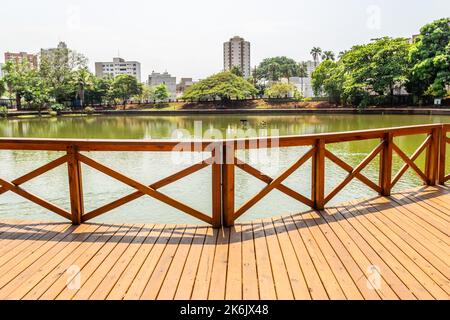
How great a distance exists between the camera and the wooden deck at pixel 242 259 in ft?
7.88

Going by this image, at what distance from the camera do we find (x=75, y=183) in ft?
12.0

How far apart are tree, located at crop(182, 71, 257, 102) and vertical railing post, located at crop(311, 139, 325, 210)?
4992 cm

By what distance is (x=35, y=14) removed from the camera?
702 centimetres

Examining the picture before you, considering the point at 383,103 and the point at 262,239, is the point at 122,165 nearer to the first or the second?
the point at 262,239

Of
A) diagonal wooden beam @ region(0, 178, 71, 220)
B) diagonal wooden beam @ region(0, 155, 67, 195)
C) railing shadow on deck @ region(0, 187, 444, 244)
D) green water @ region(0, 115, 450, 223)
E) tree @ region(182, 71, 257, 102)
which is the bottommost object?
green water @ region(0, 115, 450, 223)

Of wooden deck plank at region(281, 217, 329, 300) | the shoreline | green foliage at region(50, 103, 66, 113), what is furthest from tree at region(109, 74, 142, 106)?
wooden deck plank at region(281, 217, 329, 300)

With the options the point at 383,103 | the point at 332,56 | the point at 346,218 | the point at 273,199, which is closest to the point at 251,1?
the point at 273,199

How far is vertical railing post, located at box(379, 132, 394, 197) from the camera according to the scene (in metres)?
4.46

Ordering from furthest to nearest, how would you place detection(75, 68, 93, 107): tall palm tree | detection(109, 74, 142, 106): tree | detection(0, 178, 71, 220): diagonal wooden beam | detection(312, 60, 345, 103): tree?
detection(109, 74, 142, 106): tree → detection(75, 68, 93, 107): tall palm tree → detection(312, 60, 345, 103): tree → detection(0, 178, 71, 220): diagonal wooden beam

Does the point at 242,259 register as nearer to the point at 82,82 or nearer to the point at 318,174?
the point at 318,174

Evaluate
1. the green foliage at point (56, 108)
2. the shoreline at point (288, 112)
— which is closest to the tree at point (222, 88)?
Answer: the shoreline at point (288, 112)

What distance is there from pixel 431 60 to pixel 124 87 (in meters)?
41.8

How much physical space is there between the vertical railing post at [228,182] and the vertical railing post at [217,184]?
4 cm

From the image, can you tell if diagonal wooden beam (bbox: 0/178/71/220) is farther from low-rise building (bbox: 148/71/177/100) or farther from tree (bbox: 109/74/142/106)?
low-rise building (bbox: 148/71/177/100)
